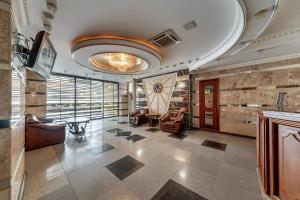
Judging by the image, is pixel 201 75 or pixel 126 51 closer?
pixel 126 51

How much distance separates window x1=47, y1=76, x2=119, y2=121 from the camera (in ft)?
22.4

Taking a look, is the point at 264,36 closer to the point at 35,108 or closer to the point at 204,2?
the point at 204,2

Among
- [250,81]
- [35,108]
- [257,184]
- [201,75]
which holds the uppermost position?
[201,75]

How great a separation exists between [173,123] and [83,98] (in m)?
6.34

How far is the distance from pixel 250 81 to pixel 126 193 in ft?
18.0

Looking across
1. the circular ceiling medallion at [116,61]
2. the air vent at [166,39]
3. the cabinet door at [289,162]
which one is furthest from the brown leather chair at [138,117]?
the cabinet door at [289,162]

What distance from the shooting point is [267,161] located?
159 cm

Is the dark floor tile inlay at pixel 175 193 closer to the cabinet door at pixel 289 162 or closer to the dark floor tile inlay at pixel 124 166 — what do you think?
the dark floor tile inlay at pixel 124 166

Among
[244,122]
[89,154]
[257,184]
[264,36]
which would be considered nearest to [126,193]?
[89,154]

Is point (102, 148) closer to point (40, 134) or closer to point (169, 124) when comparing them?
point (40, 134)

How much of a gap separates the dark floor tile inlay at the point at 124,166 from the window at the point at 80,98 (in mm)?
5814

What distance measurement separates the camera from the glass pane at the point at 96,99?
8.52 m

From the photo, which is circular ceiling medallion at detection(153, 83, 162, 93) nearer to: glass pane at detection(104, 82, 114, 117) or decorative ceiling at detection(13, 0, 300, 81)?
decorative ceiling at detection(13, 0, 300, 81)

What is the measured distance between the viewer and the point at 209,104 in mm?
5617
